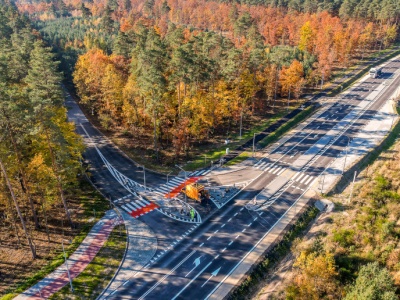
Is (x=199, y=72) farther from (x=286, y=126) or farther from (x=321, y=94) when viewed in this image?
(x=321, y=94)

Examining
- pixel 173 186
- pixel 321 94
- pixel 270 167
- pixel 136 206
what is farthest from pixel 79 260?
pixel 321 94

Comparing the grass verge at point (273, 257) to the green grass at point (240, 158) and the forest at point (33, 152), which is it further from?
the forest at point (33, 152)

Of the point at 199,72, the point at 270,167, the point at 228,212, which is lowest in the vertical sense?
the point at 228,212

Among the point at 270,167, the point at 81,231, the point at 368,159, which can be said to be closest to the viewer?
the point at 81,231

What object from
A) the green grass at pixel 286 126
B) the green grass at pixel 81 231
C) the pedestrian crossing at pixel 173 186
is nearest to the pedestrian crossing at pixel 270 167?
the green grass at pixel 286 126

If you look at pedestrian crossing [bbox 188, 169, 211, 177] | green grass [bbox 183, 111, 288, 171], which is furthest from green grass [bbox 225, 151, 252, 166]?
pedestrian crossing [bbox 188, 169, 211, 177]

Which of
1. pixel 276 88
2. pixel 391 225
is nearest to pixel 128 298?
pixel 391 225
